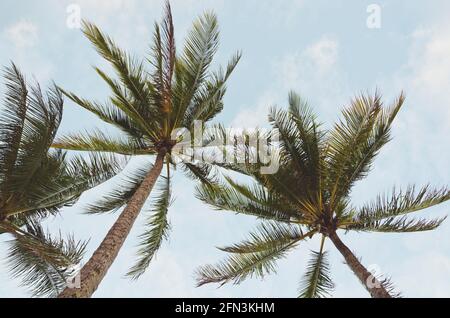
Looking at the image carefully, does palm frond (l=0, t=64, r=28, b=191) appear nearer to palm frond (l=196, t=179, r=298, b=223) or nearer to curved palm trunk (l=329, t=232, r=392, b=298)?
palm frond (l=196, t=179, r=298, b=223)

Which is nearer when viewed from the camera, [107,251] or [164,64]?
[107,251]

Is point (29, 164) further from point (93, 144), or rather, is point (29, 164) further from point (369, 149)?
point (369, 149)

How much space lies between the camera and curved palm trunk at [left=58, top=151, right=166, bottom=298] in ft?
18.3

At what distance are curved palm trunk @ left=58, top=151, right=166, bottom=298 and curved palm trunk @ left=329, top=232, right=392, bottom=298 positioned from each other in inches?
158

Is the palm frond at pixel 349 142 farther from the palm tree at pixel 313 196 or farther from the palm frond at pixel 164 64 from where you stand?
the palm frond at pixel 164 64

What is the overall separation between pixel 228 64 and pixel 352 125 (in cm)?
355

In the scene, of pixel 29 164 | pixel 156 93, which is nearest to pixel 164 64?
pixel 156 93

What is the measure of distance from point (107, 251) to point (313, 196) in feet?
→ 15.1

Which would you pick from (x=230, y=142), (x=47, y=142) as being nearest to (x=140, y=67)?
(x=230, y=142)

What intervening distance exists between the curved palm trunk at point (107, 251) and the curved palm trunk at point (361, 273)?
13.2 feet

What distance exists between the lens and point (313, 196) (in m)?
9.16

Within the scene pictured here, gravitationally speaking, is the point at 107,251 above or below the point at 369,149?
below

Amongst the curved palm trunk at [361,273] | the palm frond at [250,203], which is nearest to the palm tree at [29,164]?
the palm frond at [250,203]

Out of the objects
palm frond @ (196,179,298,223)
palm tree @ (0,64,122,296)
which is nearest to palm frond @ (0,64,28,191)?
palm tree @ (0,64,122,296)
